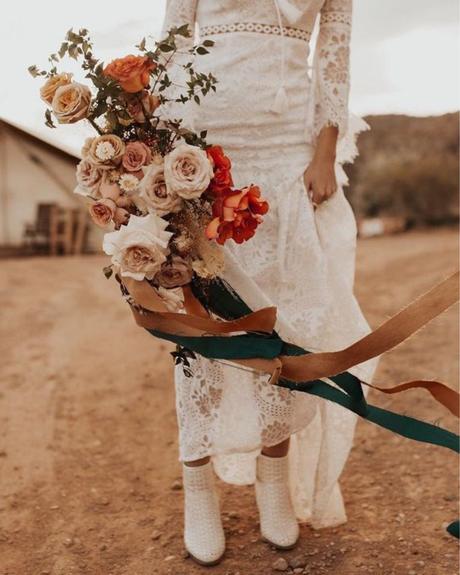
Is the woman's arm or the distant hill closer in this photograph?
the woman's arm

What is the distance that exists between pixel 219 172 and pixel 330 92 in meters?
0.74

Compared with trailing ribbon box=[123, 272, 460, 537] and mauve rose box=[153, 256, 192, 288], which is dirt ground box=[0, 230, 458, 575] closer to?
trailing ribbon box=[123, 272, 460, 537]

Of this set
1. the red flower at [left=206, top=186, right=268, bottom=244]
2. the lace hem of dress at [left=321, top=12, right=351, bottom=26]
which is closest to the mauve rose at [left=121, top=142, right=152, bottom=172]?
the red flower at [left=206, top=186, right=268, bottom=244]

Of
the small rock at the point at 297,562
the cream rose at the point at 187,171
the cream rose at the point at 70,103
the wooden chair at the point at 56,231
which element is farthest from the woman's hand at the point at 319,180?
the wooden chair at the point at 56,231

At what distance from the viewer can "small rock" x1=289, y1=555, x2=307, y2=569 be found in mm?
2813

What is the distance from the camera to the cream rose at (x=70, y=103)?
7.37 feet

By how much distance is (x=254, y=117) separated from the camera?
2.77 metres

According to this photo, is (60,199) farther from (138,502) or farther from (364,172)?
(138,502)

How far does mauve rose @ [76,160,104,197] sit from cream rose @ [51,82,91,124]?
13 centimetres

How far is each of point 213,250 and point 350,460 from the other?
1942mm

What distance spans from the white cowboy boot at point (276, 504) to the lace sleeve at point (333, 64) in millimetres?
1193

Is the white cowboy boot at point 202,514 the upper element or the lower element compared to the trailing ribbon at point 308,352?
lower

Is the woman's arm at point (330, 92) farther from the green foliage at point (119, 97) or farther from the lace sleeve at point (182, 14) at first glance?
the green foliage at point (119, 97)

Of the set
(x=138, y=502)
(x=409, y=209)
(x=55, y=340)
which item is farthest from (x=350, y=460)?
(x=409, y=209)
